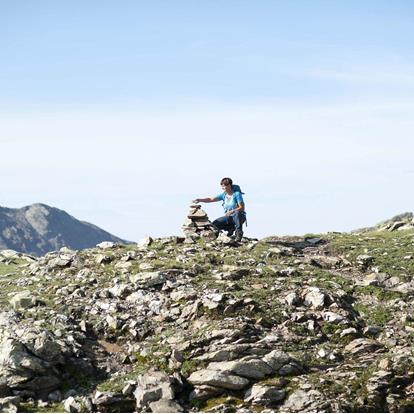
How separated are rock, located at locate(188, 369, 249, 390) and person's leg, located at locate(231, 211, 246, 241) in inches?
635

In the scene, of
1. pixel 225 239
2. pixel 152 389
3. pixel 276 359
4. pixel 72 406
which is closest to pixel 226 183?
pixel 225 239

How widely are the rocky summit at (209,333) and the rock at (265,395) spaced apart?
0.12 feet

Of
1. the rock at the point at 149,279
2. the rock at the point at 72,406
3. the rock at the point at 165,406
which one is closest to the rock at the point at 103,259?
the rock at the point at 149,279

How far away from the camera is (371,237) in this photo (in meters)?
39.8

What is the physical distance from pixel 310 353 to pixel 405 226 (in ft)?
94.6

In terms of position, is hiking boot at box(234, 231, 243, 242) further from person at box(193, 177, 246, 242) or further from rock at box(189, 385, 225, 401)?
rock at box(189, 385, 225, 401)

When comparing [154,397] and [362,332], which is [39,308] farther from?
[362,332]

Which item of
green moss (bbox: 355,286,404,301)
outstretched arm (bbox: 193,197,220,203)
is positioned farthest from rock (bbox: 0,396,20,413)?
outstretched arm (bbox: 193,197,220,203)

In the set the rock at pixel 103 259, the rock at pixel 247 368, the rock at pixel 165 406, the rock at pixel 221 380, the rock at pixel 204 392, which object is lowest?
the rock at pixel 165 406

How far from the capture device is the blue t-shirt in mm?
33656

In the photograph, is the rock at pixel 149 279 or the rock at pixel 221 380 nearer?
the rock at pixel 221 380

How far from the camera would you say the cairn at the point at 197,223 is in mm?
35625

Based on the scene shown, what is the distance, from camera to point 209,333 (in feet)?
67.6

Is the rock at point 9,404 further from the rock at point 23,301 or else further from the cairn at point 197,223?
the cairn at point 197,223
